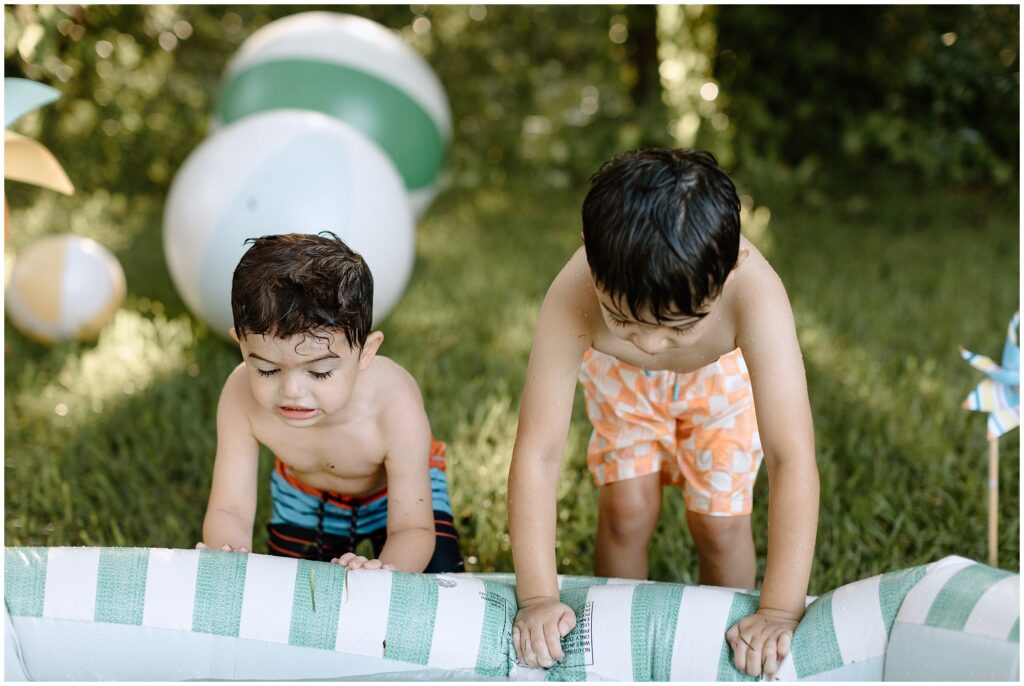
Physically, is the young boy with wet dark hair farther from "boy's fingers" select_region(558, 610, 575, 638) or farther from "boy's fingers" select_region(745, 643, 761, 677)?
"boy's fingers" select_region(745, 643, 761, 677)

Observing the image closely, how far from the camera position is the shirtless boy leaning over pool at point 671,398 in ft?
4.54

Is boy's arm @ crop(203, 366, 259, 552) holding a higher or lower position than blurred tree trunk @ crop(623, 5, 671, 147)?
lower

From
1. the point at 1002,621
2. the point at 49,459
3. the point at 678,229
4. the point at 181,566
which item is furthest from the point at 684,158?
the point at 49,459

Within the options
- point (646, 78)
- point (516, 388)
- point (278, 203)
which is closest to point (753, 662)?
point (516, 388)

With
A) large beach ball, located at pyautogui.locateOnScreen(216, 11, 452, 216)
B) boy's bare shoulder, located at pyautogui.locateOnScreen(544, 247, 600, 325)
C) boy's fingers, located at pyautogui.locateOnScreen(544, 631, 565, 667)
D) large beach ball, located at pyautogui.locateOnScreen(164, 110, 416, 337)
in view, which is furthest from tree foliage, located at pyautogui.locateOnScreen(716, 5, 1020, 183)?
boy's fingers, located at pyautogui.locateOnScreen(544, 631, 565, 667)

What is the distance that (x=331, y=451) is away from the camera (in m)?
1.92

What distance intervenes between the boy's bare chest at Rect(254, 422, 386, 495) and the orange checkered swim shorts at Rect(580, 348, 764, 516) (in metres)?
0.42

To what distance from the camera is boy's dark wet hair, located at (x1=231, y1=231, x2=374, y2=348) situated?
1.63 m

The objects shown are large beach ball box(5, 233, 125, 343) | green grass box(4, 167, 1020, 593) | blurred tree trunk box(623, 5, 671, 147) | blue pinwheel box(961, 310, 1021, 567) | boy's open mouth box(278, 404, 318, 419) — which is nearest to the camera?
boy's open mouth box(278, 404, 318, 419)

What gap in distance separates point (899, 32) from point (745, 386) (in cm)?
361

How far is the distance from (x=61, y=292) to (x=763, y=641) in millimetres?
2512

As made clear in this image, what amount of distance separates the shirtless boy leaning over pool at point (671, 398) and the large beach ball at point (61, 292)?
6.50 ft

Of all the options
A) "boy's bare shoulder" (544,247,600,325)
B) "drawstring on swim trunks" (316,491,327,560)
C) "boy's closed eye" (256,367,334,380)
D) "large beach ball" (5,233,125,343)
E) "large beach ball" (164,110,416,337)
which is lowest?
"drawstring on swim trunks" (316,491,327,560)

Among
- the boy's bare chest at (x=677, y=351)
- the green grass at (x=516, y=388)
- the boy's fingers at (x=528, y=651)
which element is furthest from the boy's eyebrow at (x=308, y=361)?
the green grass at (x=516, y=388)
